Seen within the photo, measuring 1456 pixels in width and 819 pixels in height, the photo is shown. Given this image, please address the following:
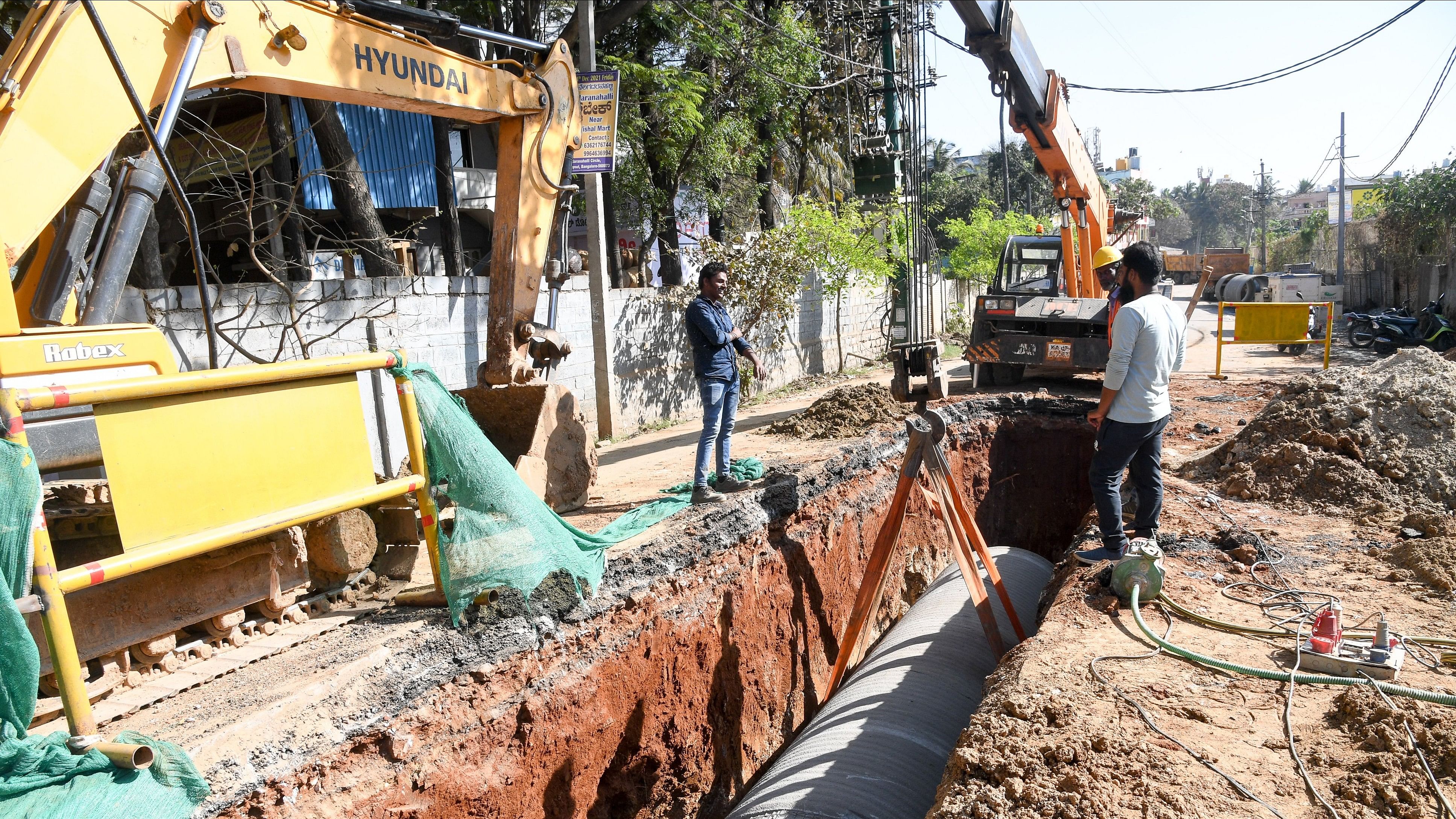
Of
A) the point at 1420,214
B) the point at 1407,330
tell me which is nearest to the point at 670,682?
the point at 1407,330

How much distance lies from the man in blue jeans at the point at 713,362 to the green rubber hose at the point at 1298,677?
9.63 ft

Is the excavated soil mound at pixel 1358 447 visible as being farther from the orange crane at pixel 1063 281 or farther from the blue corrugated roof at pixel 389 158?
the blue corrugated roof at pixel 389 158

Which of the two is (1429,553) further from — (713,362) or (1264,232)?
(1264,232)

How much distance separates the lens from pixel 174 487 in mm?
3191

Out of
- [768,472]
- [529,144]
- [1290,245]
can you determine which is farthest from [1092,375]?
[1290,245]

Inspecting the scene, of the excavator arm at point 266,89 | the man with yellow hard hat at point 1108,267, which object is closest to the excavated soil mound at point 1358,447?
the man with yellow hard hat at point 1108,267

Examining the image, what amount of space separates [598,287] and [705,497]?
5.20m

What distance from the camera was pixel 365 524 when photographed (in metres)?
4.54

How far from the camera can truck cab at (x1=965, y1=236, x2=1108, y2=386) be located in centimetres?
1134

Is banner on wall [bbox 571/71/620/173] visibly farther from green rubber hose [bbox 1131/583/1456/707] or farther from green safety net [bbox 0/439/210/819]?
green safety net [bbox 0/439/210/819]

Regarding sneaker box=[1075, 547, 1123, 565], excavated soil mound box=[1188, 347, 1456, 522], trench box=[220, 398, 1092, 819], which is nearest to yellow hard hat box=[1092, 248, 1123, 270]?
excavated soil mound box=[1188, 347, 1456, 522]

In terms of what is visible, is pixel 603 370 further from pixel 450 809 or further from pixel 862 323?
pixel 862 323

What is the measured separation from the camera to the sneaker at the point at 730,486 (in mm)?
6512

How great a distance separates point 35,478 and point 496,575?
185cm
